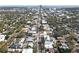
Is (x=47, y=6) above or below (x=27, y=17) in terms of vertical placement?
above
